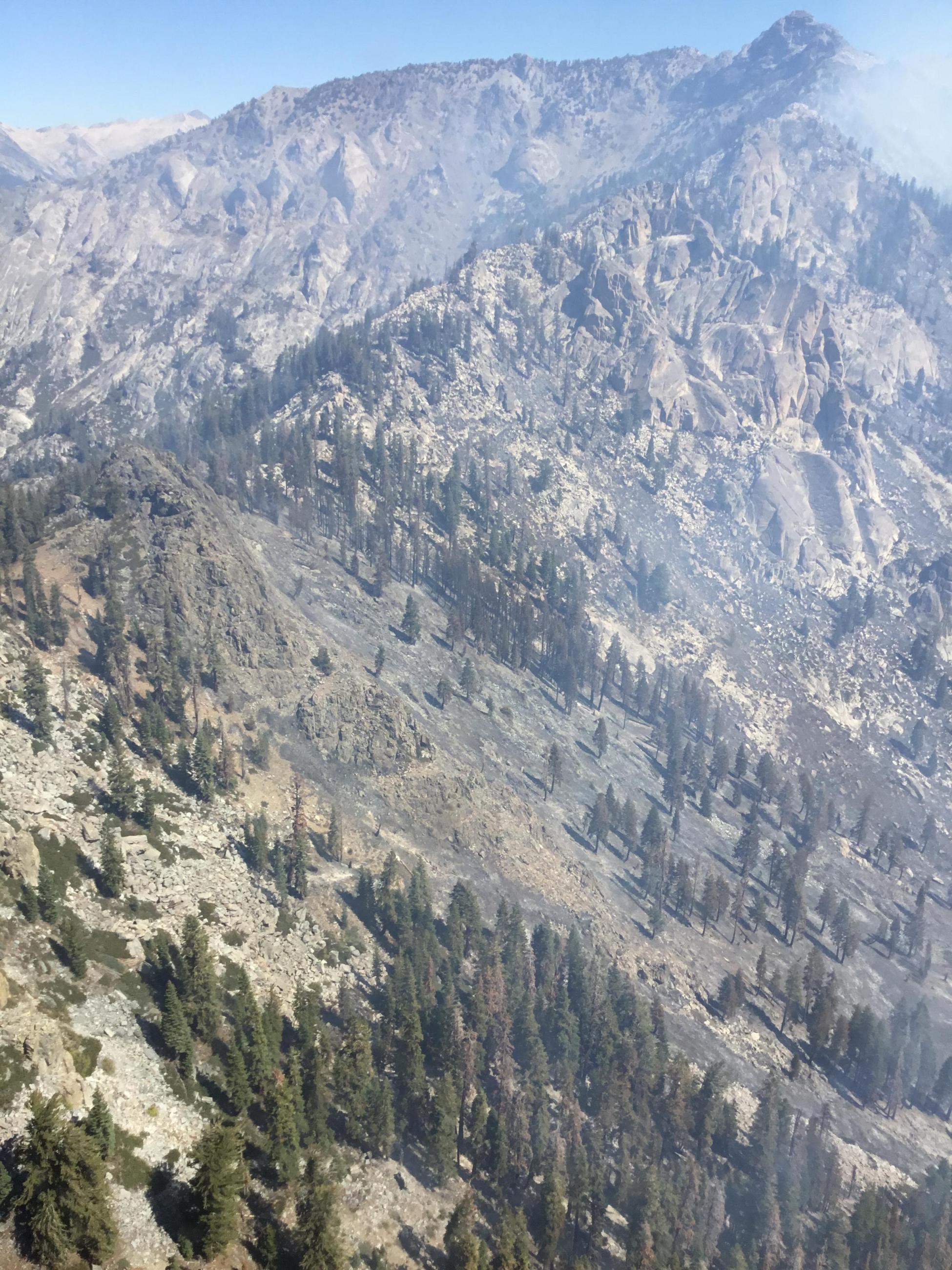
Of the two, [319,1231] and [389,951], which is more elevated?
[319,1231]

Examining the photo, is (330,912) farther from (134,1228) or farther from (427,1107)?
(134,1228)

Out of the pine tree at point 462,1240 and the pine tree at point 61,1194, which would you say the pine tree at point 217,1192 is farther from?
the pine tree at point 462,1240

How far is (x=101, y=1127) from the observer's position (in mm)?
50469

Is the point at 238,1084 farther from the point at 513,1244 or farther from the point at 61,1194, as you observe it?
the point at 513,1244

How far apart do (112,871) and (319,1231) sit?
36208 millimetres

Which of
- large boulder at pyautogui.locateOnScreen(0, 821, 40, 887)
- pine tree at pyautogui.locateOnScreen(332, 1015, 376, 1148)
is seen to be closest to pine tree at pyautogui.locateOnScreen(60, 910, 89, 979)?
large boulder at pyautogui.locateOnScreen(0, 821, 40, 887)

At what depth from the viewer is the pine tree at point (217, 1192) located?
4966cm

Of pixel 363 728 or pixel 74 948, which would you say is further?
pixel 363 728

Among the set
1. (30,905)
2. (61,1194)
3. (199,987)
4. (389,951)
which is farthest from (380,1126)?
(30,905)

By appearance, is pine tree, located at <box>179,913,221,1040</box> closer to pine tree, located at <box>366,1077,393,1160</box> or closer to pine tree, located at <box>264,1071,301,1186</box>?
pine tree, located at <box>264,1071,301,1186</box>

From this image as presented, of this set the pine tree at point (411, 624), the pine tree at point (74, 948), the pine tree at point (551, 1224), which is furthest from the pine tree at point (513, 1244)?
the pine tree at point (411, 624)

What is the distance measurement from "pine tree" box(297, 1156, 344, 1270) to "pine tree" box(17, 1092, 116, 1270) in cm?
1296

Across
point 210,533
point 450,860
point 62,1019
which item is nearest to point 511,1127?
point 450,860

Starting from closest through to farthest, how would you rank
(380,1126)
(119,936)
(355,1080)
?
1. (119,936)
2. (380,1126)
3. (355,1080)
